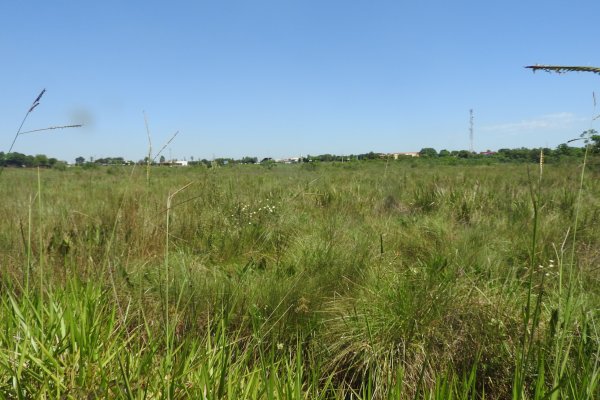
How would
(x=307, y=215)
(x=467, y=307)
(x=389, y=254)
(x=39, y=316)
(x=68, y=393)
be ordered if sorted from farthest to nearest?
(x=307, y=215) < (x=389, y=254) < (x=467, y=307) < (x=39, y=316) < (x=68, y=393)

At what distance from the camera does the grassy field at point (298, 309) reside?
1188mm

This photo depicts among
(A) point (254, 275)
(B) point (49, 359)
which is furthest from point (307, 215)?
(B) point (49, 359)

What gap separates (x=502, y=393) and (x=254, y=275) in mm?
1516

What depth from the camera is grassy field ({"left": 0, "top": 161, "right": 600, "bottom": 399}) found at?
46.8 inches

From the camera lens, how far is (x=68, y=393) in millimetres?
1145

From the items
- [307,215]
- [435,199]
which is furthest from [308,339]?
[435,199]

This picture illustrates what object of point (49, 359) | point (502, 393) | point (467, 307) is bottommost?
point (502, 393)

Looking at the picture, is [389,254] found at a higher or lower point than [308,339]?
higher

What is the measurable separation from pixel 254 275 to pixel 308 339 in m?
0.67

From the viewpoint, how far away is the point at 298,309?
194 centimetres

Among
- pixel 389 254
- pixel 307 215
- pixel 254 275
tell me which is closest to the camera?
pixel 254 275

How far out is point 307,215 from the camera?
4629mm

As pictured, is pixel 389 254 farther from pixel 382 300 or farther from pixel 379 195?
pixel 379 195

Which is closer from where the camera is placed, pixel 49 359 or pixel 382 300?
pixel 49 359
